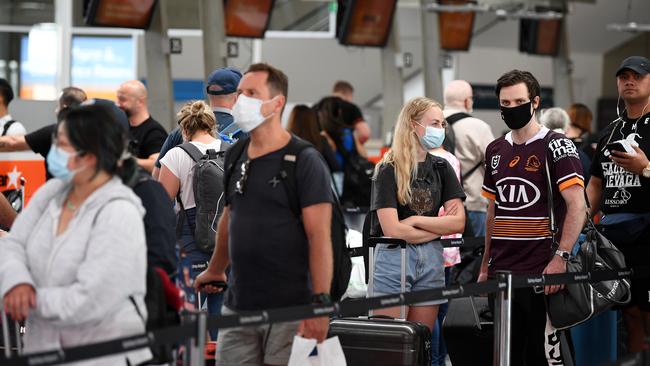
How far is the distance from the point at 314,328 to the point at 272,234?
1.23 ft

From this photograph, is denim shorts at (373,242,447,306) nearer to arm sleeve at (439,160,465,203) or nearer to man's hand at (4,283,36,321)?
arm sleeve at (439,160,465,203)

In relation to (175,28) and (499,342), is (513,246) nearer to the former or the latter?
(499,342)

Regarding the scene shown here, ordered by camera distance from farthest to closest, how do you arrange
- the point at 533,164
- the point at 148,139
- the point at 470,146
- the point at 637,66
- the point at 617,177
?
the point at 470,146, the point at 148,139, the point at 617,177, the point at 637,66, the point at 533,164

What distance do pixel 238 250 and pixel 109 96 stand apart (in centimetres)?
1193

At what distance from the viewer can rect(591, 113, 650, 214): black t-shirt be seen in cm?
590

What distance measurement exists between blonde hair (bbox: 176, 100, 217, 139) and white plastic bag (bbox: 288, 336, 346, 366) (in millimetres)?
1890

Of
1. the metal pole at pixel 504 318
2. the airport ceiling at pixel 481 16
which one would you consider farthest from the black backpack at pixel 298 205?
the airport ceiling at pixel 481 16

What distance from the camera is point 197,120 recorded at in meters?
5.75

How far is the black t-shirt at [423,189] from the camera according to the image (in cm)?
579

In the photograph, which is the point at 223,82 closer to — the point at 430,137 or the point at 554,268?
the point at 430,137

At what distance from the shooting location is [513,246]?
5.44m

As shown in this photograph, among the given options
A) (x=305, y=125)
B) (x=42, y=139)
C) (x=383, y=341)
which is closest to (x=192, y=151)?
(x=42, y=139)

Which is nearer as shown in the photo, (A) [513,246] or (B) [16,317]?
(B) [16,317]

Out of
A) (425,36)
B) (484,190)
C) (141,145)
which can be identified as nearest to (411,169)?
(484,190)
